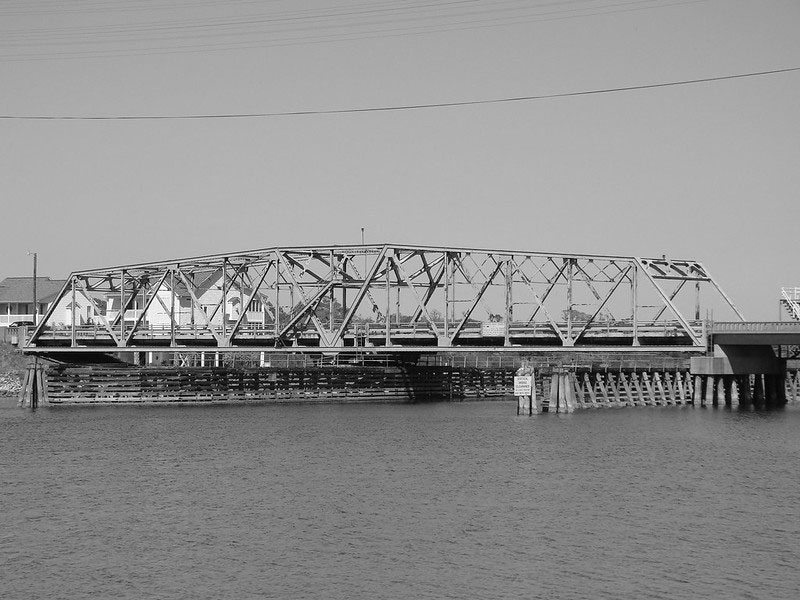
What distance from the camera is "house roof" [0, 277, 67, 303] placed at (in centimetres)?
12150

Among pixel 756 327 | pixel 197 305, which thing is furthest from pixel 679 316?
pixel 197 305

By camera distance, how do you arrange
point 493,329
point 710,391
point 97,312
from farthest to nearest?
point 97,312 → point 493,329 → point 710,391

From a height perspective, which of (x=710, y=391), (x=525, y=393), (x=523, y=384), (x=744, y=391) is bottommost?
(x=744, y=391)

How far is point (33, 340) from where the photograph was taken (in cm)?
8650

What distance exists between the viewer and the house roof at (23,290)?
122 metres

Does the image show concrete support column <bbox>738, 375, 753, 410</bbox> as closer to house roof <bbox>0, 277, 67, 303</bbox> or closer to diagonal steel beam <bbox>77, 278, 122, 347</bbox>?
diagonal steel beam <bbox>77, 278, 122, 347</bbox>

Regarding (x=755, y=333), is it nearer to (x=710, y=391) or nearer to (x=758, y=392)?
(x=710, y=391)

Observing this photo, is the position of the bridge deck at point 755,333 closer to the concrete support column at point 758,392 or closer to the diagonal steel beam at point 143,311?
the concrete support column at point 758,392

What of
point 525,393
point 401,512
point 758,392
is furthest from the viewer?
point 758,392

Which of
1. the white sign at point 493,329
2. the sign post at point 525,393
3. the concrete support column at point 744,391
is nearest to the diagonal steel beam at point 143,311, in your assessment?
the white sign at point 493,329

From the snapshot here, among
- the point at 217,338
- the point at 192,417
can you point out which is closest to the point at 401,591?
the point at 192,417

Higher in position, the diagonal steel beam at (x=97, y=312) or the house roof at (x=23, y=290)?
the house roof at (x=23, y=290)

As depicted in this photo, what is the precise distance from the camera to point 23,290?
12281 cm

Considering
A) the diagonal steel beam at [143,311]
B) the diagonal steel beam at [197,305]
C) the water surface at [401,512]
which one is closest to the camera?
the water surface at [401,512]
